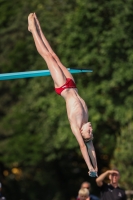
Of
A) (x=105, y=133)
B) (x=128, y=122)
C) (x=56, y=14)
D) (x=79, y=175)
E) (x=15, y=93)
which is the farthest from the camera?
(x=79, y=175)

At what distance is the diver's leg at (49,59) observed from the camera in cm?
1190

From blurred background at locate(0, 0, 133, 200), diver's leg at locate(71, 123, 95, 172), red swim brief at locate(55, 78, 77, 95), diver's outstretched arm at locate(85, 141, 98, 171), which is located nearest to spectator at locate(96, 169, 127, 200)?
diver's outstretched arm at locate(85, 141, 98, 171)

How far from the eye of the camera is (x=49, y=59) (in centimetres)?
1208

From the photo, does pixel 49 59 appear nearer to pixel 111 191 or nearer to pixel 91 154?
pixel 91 154

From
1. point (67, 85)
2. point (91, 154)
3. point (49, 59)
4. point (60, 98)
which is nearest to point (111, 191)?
point (91, 154)

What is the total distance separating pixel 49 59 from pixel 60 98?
16557 millimetres

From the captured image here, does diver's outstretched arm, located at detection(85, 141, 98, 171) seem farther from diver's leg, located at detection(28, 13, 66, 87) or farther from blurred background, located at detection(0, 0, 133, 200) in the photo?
blurred background, located at detection(0, 0, 133, 200)

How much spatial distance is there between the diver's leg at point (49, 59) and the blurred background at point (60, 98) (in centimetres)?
1206

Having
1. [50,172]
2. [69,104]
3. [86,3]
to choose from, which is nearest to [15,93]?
[50,172]

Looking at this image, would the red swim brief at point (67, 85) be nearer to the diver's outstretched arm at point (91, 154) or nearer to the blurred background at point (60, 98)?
the diver's outstretched arm at point (91, 154)

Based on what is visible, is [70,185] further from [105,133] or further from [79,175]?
[105,133]

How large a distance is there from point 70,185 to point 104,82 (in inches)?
332

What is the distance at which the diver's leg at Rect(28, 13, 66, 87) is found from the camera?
39.0ft

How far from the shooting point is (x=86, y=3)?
26953 mm
